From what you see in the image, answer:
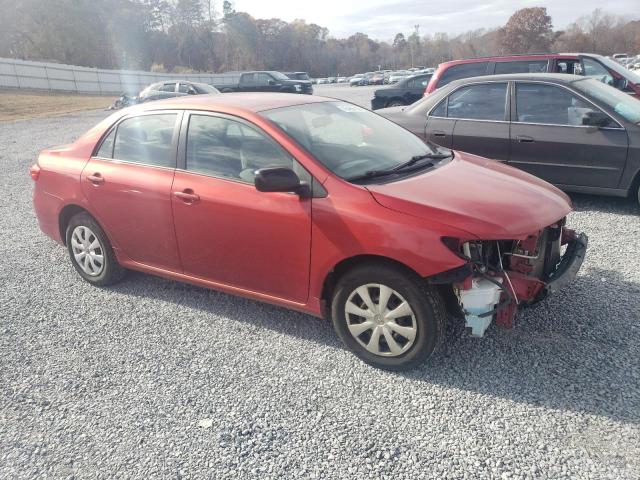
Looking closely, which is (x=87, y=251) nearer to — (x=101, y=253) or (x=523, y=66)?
(x=101, y=253)

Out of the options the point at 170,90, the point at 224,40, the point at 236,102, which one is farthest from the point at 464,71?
the point at 224,40

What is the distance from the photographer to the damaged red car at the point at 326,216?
300cm

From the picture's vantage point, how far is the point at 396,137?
13.5 feet

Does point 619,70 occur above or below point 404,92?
above

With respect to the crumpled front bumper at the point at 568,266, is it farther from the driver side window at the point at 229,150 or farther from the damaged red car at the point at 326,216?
the driver side window at the point at 229,150

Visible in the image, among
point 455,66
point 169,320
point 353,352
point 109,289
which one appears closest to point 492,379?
point 353,352

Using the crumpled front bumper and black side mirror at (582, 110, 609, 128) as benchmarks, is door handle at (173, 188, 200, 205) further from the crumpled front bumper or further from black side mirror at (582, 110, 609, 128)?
black side mirror at (582, 110, 609, 128)

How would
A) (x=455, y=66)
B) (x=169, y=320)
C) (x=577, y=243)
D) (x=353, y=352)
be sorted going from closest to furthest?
(x=353, y=352), (x=577, y=243), (x=169, y=320), (x=455, y=66)

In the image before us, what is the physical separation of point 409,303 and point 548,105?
4.31 metres

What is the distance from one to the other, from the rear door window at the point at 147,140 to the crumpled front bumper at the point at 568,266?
9.08 feet

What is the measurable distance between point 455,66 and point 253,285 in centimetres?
718

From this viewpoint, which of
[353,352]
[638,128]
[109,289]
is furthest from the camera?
[638,128]

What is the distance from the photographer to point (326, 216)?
125 inches

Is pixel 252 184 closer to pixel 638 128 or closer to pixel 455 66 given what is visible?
pixel 638 128
